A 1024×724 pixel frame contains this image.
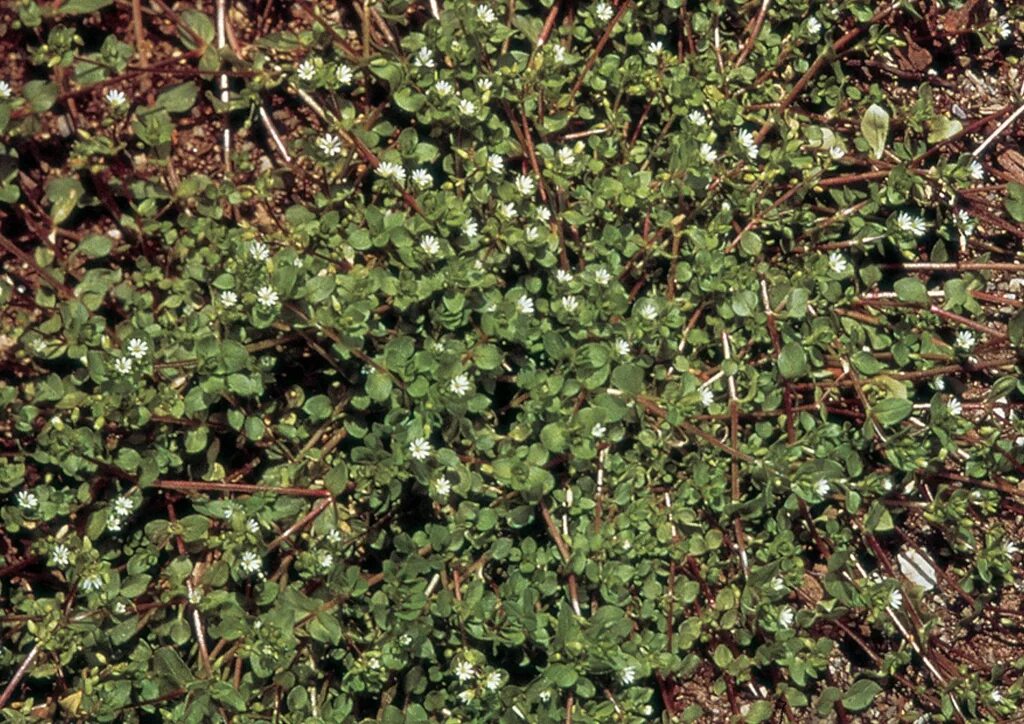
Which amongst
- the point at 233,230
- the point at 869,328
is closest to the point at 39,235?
the point at 233,230

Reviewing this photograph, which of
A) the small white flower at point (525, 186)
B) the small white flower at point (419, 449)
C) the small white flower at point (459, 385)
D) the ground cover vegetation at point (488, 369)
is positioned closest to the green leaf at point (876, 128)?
the ground cover vegetation at point (488, 369)

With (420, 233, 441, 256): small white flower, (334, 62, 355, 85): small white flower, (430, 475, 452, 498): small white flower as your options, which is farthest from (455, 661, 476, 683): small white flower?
(334, 62, 355, 85): small white flower

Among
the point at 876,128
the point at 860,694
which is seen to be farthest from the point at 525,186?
the point at 860,694

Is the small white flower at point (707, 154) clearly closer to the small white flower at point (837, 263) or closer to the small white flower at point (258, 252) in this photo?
the small white flower at point (837, 263)

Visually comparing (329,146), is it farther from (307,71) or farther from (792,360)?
(792,360)

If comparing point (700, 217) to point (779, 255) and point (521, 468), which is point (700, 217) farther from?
point (521, 468)
